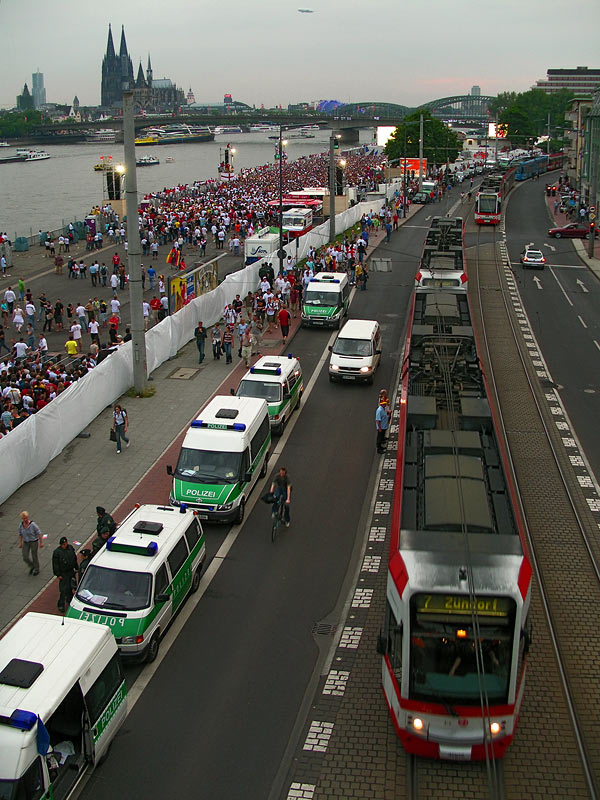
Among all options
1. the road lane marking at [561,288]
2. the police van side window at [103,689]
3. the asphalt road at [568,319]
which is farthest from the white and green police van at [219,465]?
the road lane marking at [561,288]

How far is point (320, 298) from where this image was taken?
106 feet

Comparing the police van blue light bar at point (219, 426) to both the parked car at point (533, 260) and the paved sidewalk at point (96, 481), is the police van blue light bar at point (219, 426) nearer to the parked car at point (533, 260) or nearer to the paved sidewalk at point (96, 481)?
the paved sidewalk at point (96, 481)

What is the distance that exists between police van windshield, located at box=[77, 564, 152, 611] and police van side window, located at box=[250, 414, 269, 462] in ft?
18.2

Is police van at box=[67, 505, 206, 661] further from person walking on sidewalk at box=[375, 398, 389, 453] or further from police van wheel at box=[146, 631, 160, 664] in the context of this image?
person walking on sidewalk at box=[375, 398, 389, 453]

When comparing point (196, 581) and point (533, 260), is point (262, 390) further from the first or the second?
point (533, 260)

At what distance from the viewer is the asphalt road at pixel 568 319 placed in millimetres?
23969

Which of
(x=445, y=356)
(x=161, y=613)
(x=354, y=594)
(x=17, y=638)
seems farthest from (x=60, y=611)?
(x=445, y=356)

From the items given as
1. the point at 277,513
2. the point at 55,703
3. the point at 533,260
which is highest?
the point at 533,260

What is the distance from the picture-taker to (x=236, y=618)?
14.0m

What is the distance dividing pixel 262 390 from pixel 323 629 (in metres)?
9.32

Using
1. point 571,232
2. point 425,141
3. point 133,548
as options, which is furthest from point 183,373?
point 425,141

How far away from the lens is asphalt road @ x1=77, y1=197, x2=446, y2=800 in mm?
10547

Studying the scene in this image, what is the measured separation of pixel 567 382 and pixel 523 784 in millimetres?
18205

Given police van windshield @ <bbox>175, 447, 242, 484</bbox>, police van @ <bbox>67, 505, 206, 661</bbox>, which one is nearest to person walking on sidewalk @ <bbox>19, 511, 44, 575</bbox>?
police van @ <bbox>67, 505, 206, 661</bbox>
